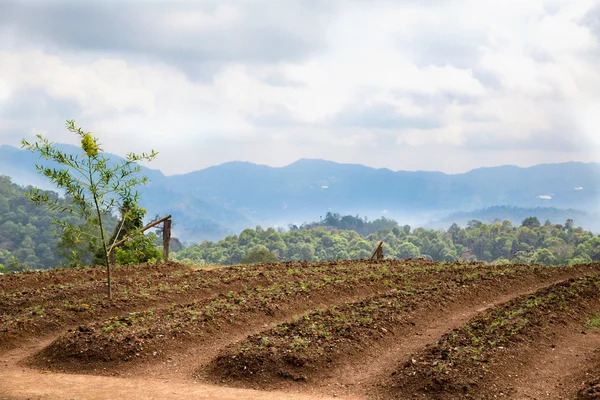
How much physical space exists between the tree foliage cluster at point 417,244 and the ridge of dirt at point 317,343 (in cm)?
8249

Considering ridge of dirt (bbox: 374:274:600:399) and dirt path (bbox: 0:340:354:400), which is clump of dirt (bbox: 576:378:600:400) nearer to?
ridge of dirt (bbox: 374:274:600:399)

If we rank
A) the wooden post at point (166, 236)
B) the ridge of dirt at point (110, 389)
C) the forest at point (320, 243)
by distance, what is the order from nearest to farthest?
1. the ridge of dirt at point (110, 389)
2. the wooden post at point (166, 236)
3. the forest at point (320, 243)

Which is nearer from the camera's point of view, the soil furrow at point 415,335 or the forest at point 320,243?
the soil furrow at point 415,335

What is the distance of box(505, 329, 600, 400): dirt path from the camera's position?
10938 millimetres

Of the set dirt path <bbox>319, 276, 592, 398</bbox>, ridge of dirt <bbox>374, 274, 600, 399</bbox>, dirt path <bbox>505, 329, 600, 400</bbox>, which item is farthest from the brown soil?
dirt path <bbox>505, 329, 600, 400</bbox>

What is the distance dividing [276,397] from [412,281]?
9.44m

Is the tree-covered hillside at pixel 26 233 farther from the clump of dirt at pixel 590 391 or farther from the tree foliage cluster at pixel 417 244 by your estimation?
the clump of dirt at pixel 590 391

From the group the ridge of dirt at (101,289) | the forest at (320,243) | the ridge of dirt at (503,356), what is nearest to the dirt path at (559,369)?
the ridge of dirt at (503,356)

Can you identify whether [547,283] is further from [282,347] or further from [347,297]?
[282,347]

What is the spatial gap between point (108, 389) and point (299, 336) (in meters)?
3.94

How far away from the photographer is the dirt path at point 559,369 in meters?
10.9

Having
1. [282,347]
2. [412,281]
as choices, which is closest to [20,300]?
[282,347]

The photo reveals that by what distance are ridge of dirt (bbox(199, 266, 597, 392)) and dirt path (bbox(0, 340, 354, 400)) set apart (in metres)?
0.56

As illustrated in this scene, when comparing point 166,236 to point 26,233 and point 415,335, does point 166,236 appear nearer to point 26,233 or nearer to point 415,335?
point 415,335
